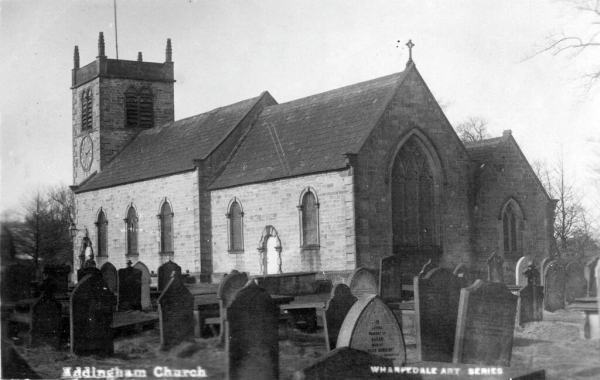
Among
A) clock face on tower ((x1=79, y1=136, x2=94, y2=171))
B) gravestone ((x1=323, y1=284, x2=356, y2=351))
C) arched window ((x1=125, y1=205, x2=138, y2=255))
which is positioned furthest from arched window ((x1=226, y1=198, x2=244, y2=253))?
gravestone ((x1=323, y1=284, x2=356, y2=351))

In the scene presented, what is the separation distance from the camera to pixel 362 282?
18.4m

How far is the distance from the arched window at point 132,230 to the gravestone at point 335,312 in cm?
2244

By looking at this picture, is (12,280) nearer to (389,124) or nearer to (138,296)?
(138,296)

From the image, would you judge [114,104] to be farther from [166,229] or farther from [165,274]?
[165,274]

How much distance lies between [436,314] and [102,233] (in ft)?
88.1

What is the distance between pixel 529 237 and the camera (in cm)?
3005

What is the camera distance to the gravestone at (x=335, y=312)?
1339cm

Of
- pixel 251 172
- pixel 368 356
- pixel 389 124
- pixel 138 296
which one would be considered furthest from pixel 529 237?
pixel 368 356

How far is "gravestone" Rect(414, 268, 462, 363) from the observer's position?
13.1 m

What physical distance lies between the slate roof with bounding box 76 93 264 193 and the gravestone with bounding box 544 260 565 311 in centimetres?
1589

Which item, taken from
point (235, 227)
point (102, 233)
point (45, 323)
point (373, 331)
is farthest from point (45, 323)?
point (102, 233)

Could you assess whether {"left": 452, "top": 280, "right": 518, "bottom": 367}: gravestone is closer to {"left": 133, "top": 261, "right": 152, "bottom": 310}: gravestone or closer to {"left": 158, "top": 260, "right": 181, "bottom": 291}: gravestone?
{"left": 133, "top": 261, "right": 152, "bottom": 310}: gravestone

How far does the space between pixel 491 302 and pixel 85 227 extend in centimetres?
3008

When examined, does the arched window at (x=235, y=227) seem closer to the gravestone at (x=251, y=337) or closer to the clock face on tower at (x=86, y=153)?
the clock face on tower at (x=86, y=153)
